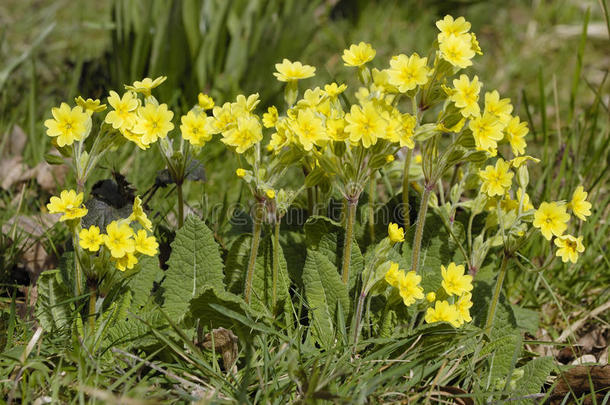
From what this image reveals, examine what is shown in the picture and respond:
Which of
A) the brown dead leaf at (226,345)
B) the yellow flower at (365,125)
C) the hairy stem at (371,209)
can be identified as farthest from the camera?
the hairy stem at (371,209)

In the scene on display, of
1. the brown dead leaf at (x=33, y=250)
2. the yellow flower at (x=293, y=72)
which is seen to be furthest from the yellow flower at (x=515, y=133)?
the brown dead leaf at (x=33, y=250)

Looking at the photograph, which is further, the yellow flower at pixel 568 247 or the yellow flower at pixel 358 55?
the yellow flower at pixel 358 55

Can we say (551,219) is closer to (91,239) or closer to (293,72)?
(293,72)

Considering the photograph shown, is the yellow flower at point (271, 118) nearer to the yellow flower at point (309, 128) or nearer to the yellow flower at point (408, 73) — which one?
the yellow flower at point (309, 128)

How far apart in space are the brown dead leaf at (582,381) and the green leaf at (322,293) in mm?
722

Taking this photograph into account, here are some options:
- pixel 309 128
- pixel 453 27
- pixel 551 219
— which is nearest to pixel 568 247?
pixel 551 219

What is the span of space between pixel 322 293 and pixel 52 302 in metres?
0.86

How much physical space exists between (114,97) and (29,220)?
44.7 inches

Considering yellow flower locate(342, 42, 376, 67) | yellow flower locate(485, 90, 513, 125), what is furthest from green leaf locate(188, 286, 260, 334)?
yellow flower locate(485, 90, 513, 125)

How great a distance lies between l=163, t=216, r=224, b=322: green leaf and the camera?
2111 mm

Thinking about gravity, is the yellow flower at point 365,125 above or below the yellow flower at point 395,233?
above

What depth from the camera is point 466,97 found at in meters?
1.84

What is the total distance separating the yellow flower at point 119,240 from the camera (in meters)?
1.77

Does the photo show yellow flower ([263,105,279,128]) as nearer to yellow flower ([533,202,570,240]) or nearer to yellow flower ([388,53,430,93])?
yellow flower ([388,53,430,93])
